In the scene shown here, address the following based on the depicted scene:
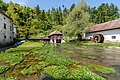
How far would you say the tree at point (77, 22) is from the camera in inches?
1713

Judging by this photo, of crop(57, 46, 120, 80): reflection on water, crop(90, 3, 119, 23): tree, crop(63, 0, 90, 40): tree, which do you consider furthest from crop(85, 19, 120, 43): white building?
crop(90, 3, 119, 23): tree

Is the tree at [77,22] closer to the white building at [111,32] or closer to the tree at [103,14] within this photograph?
the white building at [111,32]

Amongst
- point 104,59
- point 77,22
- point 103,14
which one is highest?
point 103,14

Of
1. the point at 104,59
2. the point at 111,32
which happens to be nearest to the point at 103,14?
the point at 111,32

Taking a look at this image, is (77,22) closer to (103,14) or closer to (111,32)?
(111,32)

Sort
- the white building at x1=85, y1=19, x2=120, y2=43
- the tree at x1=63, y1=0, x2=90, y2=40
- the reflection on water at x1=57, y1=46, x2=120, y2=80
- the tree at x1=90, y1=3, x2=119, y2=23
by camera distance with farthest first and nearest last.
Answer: the tree at x1=90, y1=3, x2=119, y2=23 → the tree at x1=63, y1=0, x2=90, y2=40 → the white building at x1=85, y1=19, x2=120, y2=43 → the reflection on water at x1=57, y1=46, x2=120, y2=80

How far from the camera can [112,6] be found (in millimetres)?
114438

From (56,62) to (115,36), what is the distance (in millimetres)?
Answer: 26344

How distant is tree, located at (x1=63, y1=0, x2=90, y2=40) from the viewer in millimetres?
43500

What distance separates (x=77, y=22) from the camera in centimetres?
4359

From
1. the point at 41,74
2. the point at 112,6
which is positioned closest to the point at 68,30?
the point at 41,74

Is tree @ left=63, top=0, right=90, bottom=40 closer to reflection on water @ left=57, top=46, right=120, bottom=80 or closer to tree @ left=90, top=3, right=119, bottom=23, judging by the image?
reflection on water @ left=57, top=46, right=120, bottom=80

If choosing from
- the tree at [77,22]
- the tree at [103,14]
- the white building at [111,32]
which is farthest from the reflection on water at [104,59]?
the tree at [103,14]

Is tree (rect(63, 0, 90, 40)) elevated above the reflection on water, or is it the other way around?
tree (rect(63, 0, 90, 40))
